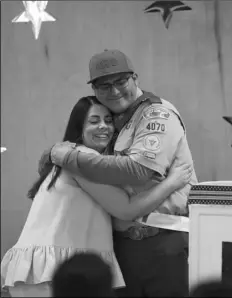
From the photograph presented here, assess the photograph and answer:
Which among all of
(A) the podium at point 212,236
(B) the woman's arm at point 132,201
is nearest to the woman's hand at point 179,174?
(B) the woman's arm at point 132,201

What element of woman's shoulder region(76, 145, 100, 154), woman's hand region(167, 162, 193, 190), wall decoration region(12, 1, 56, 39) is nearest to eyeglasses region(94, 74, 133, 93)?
woman's shoulder region(76, 145, 100, 154)

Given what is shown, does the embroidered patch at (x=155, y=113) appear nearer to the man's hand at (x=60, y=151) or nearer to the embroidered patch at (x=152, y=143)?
the embroidered patch at (x=152, y=143)

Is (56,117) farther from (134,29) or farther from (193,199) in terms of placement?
(193,199)

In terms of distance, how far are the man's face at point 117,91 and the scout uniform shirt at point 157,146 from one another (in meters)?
0.06

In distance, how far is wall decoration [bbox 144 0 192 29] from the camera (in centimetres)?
302

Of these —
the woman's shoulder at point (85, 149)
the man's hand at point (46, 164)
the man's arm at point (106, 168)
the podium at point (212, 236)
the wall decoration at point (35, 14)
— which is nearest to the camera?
the podium at point (212, 236)

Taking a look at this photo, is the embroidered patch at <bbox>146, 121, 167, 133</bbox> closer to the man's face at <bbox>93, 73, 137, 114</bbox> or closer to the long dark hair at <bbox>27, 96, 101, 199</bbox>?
the man's face at <bbox>93, 73, 137, 114</bbox>

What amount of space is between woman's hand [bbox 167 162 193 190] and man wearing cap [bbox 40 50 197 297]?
0.03 meters

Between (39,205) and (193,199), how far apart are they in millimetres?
654

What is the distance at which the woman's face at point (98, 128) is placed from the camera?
215 centimetres

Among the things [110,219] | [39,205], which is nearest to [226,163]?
[110,219]

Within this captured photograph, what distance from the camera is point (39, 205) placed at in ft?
7.03

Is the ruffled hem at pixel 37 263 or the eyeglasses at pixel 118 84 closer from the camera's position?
the ruffled hem at pixel 37 263

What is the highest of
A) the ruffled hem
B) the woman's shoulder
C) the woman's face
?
the woman's face
